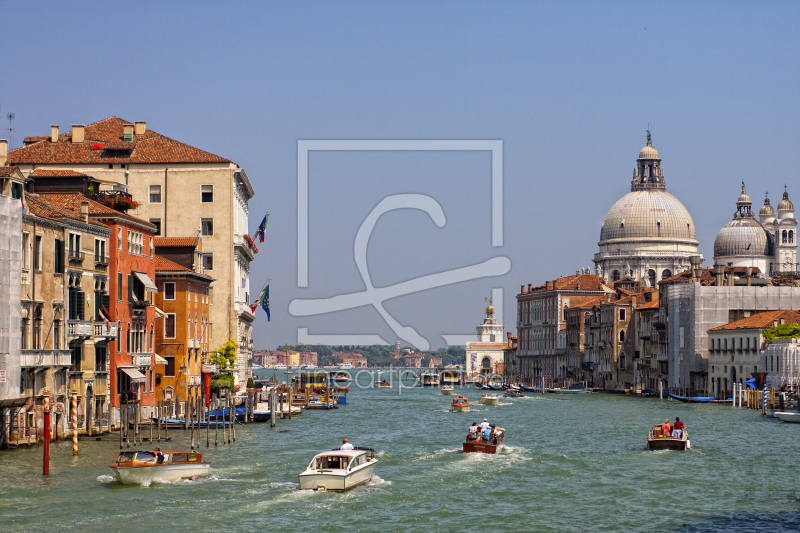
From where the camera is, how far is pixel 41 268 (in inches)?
1446

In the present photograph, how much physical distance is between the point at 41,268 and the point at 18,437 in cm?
487

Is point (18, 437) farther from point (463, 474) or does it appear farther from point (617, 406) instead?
point (617, 406)

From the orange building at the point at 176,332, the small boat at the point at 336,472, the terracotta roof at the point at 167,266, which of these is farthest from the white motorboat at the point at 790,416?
the small boat at the point at 336,472

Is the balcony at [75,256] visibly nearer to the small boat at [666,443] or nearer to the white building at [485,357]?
the small boat at [666,443]

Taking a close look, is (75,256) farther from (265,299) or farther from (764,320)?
(764,320)

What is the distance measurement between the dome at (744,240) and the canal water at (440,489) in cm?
8831

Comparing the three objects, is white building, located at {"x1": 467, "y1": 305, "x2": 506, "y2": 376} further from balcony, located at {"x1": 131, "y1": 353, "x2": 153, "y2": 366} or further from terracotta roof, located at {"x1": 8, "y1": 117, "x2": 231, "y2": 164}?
balcony, located at {"x1": 131, "y1": 353, "x2": 153, "y2": 366}

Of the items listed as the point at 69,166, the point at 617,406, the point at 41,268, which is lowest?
the point at 617,406

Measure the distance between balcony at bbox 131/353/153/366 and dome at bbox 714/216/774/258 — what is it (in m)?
97.2

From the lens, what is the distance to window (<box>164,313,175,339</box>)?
51.1 m

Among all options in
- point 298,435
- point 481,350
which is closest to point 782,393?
point 298,435

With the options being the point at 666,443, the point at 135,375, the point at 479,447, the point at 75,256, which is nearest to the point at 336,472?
the point at 479,447

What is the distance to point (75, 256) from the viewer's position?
39312 millimetres

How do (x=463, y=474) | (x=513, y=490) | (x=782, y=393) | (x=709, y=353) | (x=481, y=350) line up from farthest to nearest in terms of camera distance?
(x=481, y=350) < (x=709, y=353) < (x=782, y=393) < (x=463, y=474) < (x=513, y=490)
